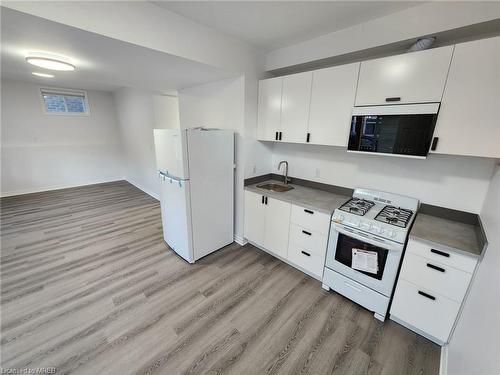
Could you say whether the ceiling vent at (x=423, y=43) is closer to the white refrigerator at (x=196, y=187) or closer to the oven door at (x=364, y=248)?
the oven door at (x=364, y=248)

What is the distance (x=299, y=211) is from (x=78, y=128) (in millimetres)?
6207

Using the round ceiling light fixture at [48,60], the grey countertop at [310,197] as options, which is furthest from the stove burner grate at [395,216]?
the round ceiling light fixture at [48,60]

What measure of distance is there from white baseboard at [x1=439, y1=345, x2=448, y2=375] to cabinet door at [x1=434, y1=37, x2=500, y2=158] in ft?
4.93

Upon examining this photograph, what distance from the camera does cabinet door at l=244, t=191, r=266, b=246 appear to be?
8.70 ft

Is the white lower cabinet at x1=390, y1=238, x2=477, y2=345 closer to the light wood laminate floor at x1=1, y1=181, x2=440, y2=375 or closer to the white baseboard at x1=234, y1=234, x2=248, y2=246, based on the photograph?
the light wood laminate floor at x1=1, y1=181, x2=440, y2=375

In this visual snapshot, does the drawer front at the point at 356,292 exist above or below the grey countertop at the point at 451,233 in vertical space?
below

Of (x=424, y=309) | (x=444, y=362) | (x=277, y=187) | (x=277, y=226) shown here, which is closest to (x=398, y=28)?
(x=277, y=187)

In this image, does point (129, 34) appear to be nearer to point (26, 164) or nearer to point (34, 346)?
point (34, 346)

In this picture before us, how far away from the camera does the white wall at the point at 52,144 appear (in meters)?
4.49

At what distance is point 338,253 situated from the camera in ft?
6.59

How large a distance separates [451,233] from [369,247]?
0.61 meters

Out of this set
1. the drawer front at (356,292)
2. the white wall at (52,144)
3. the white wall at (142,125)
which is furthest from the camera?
the white wall at (52,144)

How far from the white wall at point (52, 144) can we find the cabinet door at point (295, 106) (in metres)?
5.63

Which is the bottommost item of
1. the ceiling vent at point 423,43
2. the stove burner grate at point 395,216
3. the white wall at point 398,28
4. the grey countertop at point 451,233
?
the grey countertop at point 451,233
